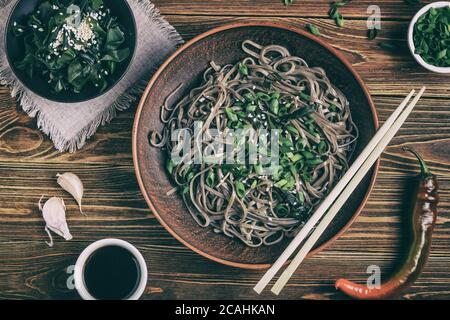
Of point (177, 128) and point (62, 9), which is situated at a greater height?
point (62, 9)

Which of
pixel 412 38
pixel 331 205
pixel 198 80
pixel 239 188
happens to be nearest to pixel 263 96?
pixel 198 80

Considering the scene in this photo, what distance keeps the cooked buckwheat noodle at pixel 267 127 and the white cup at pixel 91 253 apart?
0.29 m

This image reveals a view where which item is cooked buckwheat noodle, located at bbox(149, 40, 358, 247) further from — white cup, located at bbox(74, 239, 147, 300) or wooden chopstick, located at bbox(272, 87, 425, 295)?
white cup, located at bbox(74, 239, 147, 300)

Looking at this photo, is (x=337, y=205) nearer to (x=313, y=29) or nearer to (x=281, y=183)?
(x=281, y=183)

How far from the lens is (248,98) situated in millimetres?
1931

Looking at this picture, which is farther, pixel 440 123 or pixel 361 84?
pixel 440 123

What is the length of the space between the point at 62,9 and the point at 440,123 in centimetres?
168

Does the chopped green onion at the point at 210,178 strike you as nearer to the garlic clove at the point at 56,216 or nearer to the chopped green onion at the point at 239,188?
the chopped green onion at the point at 239,188

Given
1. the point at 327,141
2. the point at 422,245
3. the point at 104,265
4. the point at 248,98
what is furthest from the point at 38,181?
the point at 422,245

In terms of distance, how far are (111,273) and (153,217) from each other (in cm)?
29

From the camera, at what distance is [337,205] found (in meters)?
1.84

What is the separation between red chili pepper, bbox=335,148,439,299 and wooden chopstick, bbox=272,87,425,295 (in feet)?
0.59

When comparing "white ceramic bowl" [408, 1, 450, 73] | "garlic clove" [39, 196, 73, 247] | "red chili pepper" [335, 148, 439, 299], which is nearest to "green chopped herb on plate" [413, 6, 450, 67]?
"white ceramic bowl" [408, 1, 450, 73]

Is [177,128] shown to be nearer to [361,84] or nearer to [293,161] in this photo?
[293,161]
